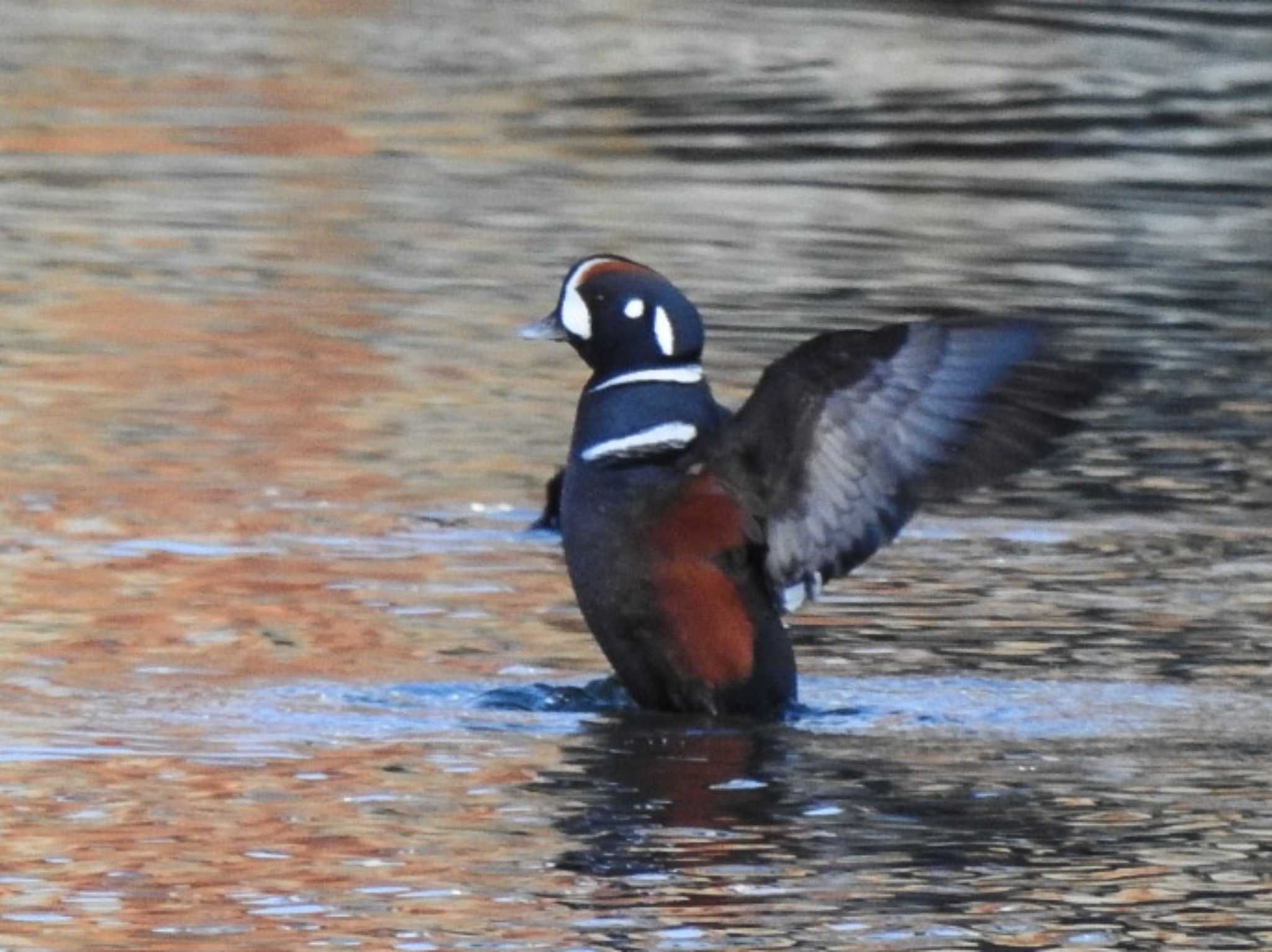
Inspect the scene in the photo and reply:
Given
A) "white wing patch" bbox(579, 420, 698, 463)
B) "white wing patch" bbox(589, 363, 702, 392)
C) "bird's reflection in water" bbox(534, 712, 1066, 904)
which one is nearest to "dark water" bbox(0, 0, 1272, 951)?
"bird's reflection in water" bbox(534, 712, 1066, 904)

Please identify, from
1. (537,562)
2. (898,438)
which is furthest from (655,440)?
(537,562)

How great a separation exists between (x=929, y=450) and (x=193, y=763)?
1.75 m

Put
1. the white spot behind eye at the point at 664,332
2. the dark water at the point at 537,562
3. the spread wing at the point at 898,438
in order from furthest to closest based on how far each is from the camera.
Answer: the white spot behind eye at the point at 664,332 → the spread wing at the point at 898,438 → the dark water at the point at 537,562

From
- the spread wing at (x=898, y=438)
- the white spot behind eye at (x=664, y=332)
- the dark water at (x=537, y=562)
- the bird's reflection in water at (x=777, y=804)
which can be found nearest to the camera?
the dark water at (x=537, y=562)

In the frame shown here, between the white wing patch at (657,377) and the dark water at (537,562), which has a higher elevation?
the white wing patch at (657,377)

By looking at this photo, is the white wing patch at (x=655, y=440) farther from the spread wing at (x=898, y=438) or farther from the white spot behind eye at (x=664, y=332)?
the white spot behind eye at (x=664, y=332)

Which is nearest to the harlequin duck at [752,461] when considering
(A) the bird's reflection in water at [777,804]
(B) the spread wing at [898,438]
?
(B) the spread wing at [898,438]

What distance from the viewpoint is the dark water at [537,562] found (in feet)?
21.5

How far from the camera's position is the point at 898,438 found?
306 inches

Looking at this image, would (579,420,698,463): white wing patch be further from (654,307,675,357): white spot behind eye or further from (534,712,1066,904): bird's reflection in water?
(534,712,1066,904): bird's reflection in water

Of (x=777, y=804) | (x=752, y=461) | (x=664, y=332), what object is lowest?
(x=777, y=804)

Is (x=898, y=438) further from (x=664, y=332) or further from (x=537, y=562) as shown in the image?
(x=537, y=562)

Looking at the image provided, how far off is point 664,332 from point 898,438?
58cm

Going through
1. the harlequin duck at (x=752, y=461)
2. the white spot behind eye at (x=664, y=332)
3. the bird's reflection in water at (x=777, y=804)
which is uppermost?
the white spot behind eye at (x=664, y=332)
